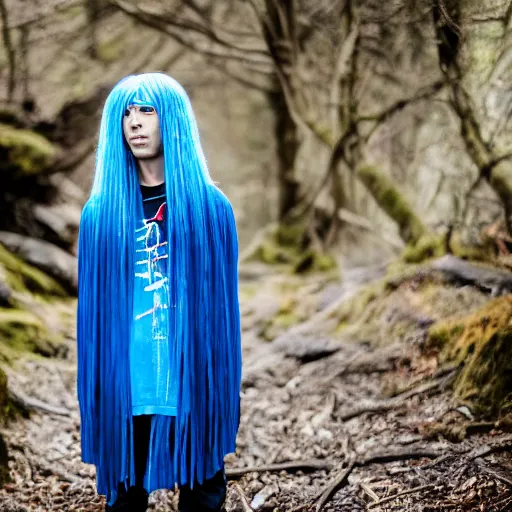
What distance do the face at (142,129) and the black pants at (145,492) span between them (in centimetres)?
101

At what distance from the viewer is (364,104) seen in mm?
6535

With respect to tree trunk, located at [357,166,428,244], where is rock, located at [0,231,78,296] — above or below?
below

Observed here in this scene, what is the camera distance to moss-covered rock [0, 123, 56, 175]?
17.1ft

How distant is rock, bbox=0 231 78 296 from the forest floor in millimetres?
1145

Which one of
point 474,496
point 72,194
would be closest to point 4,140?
point 72,194

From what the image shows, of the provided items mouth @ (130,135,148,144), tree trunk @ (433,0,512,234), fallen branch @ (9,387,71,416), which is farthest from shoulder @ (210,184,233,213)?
tree trunk @ (433,0,512,234)

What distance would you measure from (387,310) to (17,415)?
2.68m

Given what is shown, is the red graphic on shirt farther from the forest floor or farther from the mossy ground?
the mossy ground

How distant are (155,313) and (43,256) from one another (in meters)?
3.44

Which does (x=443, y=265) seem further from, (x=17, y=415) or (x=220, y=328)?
(x=17, y=415)

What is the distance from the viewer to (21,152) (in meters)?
5.31

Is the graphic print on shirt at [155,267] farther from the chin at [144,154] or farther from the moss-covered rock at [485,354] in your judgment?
the moss-covered rock at [485,354]

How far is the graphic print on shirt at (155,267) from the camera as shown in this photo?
203 cm

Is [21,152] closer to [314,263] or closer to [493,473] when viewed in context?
[314,263]
